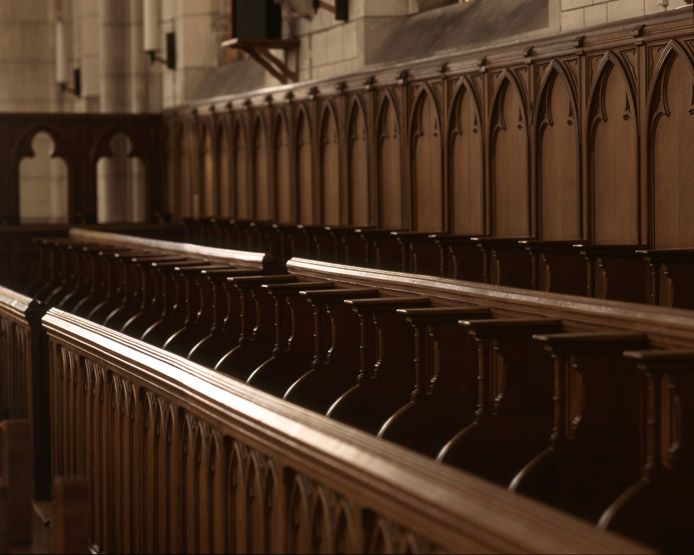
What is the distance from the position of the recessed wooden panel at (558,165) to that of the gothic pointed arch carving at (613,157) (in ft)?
0.60

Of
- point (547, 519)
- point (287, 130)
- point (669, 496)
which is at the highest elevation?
point (287, 130)

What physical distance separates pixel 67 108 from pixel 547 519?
27154mm

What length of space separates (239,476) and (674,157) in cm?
523

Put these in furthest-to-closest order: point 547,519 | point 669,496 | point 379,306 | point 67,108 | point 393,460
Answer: point 67,108, point 379,306, point 669,496, point 393,460, point 547,519

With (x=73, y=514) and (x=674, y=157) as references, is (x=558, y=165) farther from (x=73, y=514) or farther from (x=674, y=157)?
(x=73, y=514)

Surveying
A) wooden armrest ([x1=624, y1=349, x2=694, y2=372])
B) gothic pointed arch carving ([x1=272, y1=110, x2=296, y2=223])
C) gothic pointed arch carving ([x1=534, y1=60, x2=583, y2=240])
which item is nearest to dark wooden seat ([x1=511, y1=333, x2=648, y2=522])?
wooden armrest ([x1=624, y1=349, x2=694, y2=372])

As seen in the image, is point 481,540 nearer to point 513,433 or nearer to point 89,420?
point 513,433

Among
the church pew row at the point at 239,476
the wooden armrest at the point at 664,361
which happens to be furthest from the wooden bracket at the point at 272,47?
the wooden armrest at the point at 664,361

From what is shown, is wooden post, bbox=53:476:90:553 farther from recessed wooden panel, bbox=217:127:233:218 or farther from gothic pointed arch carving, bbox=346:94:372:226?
recessed wooden panel, bbox=217:127:233:218

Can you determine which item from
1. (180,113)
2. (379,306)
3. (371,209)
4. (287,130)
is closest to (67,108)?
(180,113)

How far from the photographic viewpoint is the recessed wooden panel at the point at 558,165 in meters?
9.15

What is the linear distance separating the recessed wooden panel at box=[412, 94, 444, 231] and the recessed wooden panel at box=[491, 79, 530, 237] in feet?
3.20

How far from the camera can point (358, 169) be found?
13.0 metres

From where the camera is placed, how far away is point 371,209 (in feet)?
41.2
